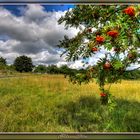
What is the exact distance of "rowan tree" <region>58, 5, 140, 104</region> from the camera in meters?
1.80

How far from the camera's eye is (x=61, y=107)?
1.84m

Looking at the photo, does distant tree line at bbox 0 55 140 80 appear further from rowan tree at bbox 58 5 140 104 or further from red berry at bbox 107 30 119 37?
red berry at bbox 107 30 119 37

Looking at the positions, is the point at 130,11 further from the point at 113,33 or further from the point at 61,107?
the point at 61,107

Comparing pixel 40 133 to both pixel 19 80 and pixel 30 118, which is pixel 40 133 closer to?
pixel 30 118

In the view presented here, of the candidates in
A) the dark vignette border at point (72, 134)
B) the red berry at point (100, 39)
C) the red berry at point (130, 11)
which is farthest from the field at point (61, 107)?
the red berry at point (130, 11)

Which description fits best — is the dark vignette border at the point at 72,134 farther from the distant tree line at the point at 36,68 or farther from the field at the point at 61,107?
the distant tree line at the point at 36,68

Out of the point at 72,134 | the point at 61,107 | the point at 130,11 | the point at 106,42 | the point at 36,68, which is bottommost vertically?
the point at 72,134

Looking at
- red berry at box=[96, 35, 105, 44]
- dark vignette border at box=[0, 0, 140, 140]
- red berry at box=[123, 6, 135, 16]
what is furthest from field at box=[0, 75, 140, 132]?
red berry at box=[123, 6, 135, 16]

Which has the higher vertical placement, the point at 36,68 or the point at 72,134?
the point at 36,68

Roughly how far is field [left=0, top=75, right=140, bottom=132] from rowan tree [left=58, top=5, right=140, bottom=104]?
5 centimetres

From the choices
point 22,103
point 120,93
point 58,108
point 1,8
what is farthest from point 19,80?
point 120,93

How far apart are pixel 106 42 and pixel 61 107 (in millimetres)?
389

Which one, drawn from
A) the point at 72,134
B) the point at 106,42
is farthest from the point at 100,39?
the point at 72,134

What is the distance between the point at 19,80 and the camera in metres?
1.86
